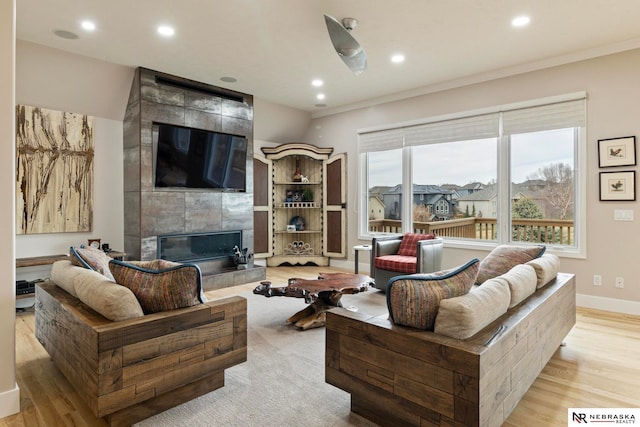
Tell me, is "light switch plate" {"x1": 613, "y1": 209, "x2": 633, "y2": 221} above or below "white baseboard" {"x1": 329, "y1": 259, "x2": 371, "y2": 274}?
above

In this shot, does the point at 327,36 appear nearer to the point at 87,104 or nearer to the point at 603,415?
the point at 87,104

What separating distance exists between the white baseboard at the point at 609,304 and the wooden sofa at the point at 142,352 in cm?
388

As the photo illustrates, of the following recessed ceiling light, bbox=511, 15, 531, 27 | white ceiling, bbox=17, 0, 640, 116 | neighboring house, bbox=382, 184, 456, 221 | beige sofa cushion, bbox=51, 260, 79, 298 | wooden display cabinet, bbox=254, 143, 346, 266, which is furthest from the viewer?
wooden display cabinet, bbox=254, 143, 346, 266

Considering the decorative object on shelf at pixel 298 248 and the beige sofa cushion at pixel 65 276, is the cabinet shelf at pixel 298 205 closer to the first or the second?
the decorative object on shelf at pixel 298 248

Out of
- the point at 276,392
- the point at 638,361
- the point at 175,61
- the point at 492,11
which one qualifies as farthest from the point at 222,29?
the point at 638,361

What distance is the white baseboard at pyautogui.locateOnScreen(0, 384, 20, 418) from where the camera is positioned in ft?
6.48

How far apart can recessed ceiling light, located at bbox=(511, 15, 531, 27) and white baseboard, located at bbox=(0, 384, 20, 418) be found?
4.58m

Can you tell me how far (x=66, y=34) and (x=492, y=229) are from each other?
536 cm

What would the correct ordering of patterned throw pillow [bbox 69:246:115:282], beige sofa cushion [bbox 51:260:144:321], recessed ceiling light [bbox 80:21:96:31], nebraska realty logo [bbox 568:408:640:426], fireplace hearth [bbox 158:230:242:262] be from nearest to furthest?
1. beige sofa cushion [bbox 51:260:144:321]
2. nebraska realty logo [bbox 568:408:640:426]
3. patterned throw pillow [bbox 69:246:115:282]
4. recessed ceiling light [bbox 80:21:96:31]
5. fireplace hearth [bbox 158:230:242:262]

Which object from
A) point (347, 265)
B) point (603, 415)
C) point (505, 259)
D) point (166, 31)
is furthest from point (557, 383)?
point (166, 31)

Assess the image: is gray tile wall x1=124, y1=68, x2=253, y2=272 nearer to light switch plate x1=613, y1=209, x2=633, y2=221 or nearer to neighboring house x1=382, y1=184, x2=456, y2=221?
neighboring house x1=382, y1=184, x2=456, y2=221

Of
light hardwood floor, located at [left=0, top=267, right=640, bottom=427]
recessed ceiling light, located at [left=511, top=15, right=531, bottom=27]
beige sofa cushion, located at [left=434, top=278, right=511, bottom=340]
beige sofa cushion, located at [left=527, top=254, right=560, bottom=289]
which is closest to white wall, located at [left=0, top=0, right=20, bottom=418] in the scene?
light hardwood floor, located at [left=0, top=267, right=640, bottom=427]

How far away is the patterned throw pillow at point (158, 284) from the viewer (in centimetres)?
200

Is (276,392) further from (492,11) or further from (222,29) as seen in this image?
(492,11)
